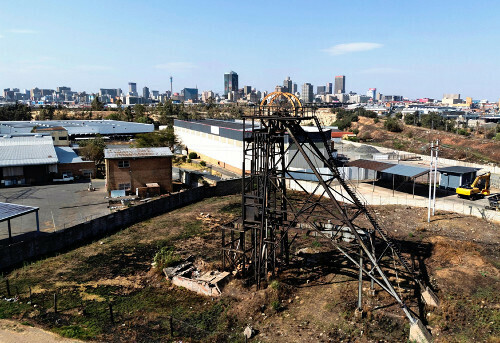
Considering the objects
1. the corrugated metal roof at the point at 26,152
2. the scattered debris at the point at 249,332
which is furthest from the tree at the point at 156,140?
the scattered debris at the point at 249,332

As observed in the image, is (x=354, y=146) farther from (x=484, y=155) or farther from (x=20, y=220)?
(x=20, y=220)

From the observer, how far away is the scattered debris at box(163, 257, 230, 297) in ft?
67.0

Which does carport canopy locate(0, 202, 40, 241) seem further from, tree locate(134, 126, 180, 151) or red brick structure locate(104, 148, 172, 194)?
tree locate(134, 126, 180, 151)

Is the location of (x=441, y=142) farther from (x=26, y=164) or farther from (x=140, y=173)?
(x=26, y=164)

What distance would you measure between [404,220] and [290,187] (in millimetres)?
16124

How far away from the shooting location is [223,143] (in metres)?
61.5

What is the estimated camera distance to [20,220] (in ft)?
106

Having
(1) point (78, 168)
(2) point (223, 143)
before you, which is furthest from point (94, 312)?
(2) point (223, 143)

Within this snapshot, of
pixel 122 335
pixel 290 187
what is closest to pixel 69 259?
pixel 122 335

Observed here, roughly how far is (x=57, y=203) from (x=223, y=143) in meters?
28.7

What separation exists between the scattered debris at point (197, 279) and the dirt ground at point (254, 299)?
0.48 metres

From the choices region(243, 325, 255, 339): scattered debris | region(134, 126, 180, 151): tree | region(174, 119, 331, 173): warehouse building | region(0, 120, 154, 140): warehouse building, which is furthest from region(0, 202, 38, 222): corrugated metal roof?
region(0, 120, 154, 140): warehouse building

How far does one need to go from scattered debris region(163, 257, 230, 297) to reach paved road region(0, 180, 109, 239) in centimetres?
1387

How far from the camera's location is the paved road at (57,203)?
31625 millimetres
